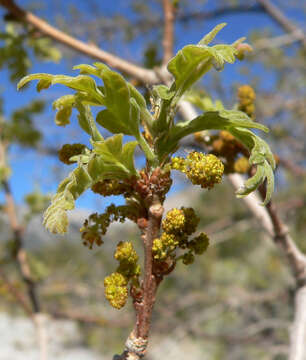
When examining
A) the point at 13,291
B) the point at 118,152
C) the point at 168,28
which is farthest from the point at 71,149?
the point at 13,291

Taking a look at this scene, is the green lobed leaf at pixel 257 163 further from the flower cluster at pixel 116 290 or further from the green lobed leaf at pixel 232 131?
the flower cluster at pixel 116 290

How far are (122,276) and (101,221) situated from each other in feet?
0.45

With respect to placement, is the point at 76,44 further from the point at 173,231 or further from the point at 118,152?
the point at 173,231

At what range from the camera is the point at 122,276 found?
0.74 meters

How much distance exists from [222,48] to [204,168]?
0.26m

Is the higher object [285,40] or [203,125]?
[285,40]

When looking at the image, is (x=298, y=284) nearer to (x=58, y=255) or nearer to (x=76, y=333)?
(x=58, y=255)

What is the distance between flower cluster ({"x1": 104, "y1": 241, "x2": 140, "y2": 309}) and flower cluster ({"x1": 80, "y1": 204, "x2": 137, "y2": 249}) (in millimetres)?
62

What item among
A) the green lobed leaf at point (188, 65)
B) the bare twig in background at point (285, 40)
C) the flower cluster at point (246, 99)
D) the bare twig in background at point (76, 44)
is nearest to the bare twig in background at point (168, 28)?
the bare twig in background at point (76, 44)

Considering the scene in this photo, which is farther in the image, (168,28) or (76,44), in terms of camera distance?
(168,28)

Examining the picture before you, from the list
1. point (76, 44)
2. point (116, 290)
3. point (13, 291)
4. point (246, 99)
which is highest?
point (76, 44)

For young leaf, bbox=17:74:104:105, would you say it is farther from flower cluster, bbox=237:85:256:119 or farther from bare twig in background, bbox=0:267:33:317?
bare twig in background, bbox=0:267:33:317

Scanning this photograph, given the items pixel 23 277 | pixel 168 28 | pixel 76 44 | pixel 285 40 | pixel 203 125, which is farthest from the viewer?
pixel 285 40

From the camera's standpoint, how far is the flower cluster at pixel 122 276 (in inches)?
27.7
